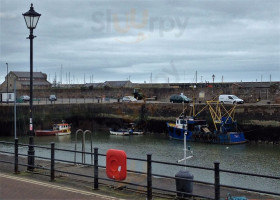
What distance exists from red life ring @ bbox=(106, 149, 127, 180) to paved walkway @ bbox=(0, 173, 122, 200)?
666 millimetres

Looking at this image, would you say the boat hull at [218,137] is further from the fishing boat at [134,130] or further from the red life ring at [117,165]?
the red life ring at [117,165]

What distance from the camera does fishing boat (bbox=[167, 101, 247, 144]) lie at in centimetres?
3934

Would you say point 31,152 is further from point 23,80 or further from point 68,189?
point 23,80

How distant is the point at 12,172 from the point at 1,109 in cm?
3552

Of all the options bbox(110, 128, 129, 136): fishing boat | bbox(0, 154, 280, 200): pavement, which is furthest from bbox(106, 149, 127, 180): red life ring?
bbox(110, 128, 129, 136): fishing boat

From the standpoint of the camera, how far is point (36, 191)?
9711mm

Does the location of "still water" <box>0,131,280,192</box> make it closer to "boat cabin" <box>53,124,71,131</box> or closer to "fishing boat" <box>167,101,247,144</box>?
"fishing boat" <box>167,101,247,144</box>

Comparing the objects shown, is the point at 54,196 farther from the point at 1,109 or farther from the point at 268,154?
the point at 1,109

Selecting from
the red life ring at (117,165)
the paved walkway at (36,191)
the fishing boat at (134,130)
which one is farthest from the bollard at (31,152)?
the fishing boat at (134,130)

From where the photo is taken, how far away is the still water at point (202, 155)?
21484 mm

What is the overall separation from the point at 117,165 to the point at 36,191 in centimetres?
217

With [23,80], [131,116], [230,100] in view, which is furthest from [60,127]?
[23,80]

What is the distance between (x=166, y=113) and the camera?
49.9 meters

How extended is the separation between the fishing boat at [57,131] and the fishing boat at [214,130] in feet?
42.4
